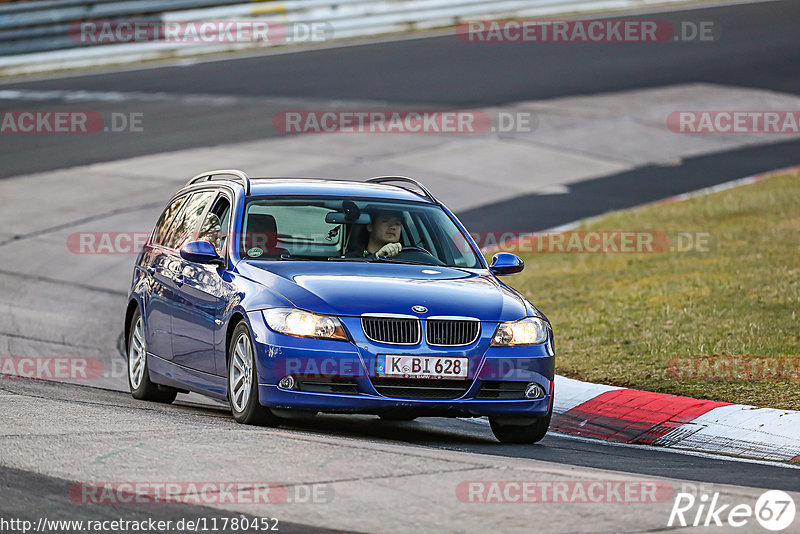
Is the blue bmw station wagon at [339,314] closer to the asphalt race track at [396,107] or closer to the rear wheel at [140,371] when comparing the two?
the rear wheel at [140,371]

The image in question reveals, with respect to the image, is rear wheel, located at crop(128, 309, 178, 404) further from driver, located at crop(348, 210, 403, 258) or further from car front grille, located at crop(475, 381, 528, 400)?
car front grille, located at crop(475, 381, 528, 400)

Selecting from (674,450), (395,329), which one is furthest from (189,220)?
(674,450)

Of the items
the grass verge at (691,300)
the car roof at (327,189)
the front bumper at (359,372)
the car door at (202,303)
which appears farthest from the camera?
the grass verge at (691,300)

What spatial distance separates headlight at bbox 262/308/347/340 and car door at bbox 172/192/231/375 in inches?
28.7

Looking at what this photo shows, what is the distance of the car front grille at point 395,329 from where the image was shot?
8.34m

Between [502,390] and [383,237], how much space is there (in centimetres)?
165

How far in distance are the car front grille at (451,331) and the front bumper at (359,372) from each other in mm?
42

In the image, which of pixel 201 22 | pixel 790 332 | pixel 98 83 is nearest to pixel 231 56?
pixel 201 22

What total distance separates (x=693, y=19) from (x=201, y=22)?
13.3 meters

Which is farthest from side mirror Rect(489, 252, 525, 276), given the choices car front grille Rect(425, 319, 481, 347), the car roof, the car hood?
car front grille Rect(425, 319, 481, 347)

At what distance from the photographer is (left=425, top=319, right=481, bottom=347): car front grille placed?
27.6ft

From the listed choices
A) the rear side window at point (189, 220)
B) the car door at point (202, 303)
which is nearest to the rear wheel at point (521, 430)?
the car door at point (202, 303)

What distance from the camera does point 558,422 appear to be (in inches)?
410

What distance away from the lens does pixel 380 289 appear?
8.61m
